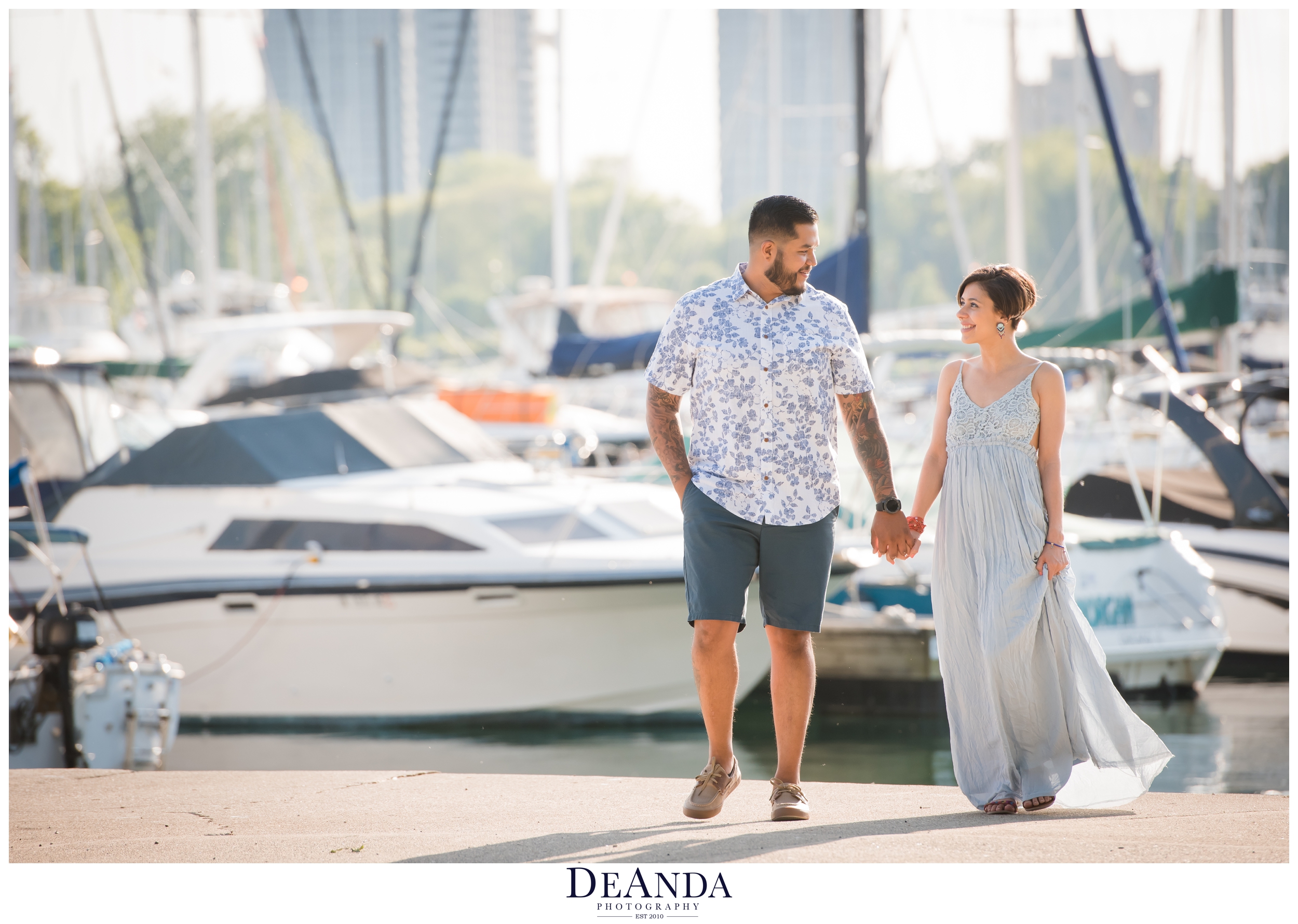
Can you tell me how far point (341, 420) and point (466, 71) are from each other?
49.9 meters

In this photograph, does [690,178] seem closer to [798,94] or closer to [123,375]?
[123,375]

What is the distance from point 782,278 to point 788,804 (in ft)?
4.67

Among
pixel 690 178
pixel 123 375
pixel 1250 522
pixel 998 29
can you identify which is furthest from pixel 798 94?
pixel 1250 522

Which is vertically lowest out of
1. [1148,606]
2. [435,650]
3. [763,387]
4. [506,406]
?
[435,650]

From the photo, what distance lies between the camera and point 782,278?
343cm

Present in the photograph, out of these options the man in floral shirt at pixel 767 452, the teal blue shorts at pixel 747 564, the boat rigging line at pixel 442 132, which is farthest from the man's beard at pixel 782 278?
the boat rigging line at pixel 442 132

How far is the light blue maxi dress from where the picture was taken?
138 inches

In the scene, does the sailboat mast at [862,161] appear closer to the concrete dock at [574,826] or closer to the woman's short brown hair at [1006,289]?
the woman's short brown hair at [1006,289]

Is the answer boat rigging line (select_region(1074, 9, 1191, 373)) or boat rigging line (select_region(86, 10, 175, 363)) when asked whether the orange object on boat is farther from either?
Result: boat rigging line (select_region(1074, 9, 1191, 373))

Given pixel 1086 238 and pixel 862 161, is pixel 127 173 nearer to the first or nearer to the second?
pixel 862 161

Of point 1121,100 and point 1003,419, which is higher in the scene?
point 1121,100

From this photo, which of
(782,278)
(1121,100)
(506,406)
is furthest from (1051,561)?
(506,406)

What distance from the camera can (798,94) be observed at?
1315 inches

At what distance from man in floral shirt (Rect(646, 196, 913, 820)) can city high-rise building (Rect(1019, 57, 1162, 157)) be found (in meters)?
7.53
